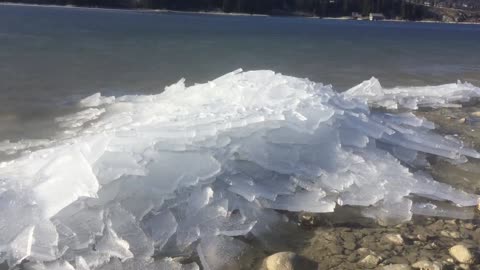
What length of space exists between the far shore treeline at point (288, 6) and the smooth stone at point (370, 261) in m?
68.6

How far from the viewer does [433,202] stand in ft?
12.4

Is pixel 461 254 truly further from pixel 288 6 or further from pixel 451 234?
pixel 288 6

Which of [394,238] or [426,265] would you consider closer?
[426,265]

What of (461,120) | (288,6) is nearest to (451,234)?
(461,120)

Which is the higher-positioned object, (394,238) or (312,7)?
(312,7)

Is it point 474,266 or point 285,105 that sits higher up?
point 285,105

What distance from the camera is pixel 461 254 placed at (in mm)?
2936

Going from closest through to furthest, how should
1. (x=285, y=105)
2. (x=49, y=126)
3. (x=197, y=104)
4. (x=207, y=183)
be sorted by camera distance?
1. (x=207, y=183)
2. (x=285, y=105)
3. (x=197, y=104)
4. (x=49, y=126)

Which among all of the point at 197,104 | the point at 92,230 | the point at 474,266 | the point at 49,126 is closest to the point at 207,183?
the point at 92,230

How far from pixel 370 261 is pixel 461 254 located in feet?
1.77

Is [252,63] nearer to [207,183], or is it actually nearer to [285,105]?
[285,105]

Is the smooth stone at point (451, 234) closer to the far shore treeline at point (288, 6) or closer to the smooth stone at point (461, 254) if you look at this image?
the smooth stone at point (461, 254)

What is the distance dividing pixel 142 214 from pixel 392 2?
97.5 meters

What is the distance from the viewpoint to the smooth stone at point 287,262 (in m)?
2.78
